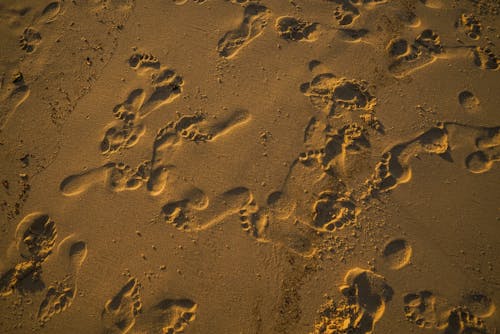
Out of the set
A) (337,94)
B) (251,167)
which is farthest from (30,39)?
(337,94)

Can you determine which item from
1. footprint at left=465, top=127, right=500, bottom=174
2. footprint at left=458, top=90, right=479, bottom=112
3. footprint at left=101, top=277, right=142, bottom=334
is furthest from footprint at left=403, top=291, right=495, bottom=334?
footprint at left=101, top=277, right=142, bottom=334

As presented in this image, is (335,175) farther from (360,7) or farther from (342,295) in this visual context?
(360,7)

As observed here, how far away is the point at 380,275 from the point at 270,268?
1.45m

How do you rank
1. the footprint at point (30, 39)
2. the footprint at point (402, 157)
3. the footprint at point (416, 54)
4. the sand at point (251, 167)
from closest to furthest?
the sand at point (251, 167), the footprint at point (402, 157), the footprint at point (416, 54), the footprint at point (30, 39)

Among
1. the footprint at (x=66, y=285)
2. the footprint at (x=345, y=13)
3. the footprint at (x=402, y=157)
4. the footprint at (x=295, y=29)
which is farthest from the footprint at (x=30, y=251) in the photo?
the footprint at (x=345, y=13)

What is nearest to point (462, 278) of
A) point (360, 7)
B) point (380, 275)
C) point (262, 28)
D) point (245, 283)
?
point (380, 275)

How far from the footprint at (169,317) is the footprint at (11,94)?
3568 mm

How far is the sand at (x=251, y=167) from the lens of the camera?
3648 millimetres

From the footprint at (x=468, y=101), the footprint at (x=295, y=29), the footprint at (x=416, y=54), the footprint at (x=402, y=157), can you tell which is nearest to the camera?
the footprint at (x=402, y=157)

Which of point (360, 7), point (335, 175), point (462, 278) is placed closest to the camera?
point (462, 278)

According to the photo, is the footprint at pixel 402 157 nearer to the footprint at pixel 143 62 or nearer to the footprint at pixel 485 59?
the footprint at pixel 485 59

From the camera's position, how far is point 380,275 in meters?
3.64

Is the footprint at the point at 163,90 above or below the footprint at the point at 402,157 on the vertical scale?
above

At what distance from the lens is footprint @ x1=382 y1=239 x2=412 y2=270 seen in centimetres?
365
